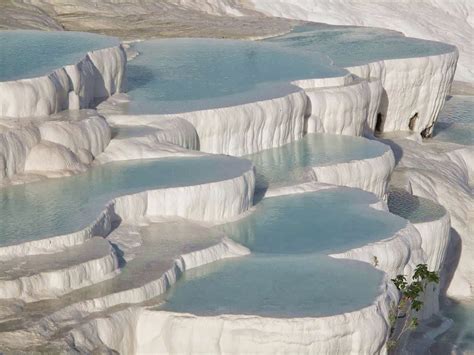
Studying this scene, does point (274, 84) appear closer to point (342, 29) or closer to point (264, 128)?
point (264, 128)

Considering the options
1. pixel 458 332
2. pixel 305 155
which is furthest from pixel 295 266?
pixel 458 332

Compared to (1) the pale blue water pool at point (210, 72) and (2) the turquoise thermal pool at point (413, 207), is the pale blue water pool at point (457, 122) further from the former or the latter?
(2) the turquoise thermal pool at point (413, 207)

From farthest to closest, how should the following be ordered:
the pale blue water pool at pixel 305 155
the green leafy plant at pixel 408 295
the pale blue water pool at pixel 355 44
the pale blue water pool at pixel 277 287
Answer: the pale blue water pool at pixel 355 44 < the pale blue water pool at pixel 305 155 < the green leafy plant at pixel 408 295 < the pale blue water pool at pixel 277 287

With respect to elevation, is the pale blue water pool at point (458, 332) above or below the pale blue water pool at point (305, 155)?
below

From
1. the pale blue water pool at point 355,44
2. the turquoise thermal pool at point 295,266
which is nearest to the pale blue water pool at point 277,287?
the turquoise thermal pool at point 295,266

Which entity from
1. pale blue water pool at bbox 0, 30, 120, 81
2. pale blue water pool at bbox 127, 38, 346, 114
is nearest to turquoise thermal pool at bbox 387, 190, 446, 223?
pale blue water pool at bbox 127, 38, 346, 114

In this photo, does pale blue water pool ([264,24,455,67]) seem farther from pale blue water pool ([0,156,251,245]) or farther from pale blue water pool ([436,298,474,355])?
pale blue water pool ([0,156,251,245])
